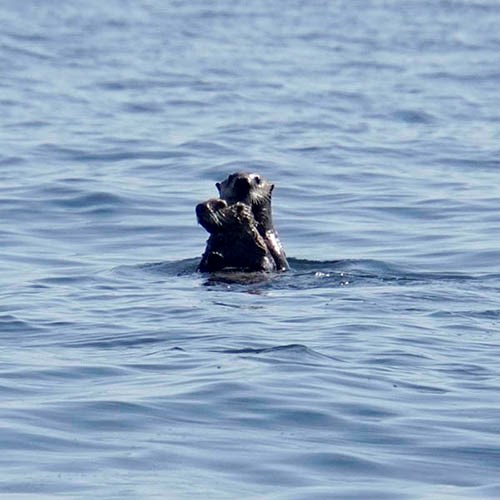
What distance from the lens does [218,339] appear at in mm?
A: 9469

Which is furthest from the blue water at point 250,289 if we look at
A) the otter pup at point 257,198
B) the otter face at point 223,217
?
the otter face at point 223,217

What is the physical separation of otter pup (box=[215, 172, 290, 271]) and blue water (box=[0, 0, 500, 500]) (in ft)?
0.80

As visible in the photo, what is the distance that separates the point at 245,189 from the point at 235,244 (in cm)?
55

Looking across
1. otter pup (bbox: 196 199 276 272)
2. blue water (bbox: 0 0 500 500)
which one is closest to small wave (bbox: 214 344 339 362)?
blue water (bbox: 0 0 500 500)

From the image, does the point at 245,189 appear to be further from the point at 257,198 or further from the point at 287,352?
the point at 287,352

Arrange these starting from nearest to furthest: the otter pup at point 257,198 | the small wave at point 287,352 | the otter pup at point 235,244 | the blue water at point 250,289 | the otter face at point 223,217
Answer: the blue water at point 250,289 < the small wave at point 287,352 < the otter face at point 223,217 < the otter pup at point 235,244 < the otter pup at point 257,198

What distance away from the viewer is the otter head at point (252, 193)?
40.2ft

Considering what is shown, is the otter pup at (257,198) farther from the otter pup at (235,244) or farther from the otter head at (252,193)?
the otter pup at (235,244)

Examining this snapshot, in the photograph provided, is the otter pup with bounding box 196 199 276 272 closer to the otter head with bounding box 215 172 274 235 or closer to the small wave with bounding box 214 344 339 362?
the otter head with bounding box 215 172 274 235

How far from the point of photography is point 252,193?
40.4 ft

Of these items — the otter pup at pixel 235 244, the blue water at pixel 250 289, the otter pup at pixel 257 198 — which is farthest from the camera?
the otter pup at pixel 257 198

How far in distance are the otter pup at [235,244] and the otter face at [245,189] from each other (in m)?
0.26

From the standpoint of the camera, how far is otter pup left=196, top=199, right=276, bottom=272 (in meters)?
11.8

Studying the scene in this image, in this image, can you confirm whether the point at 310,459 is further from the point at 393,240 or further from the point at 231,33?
the point at 231,33
